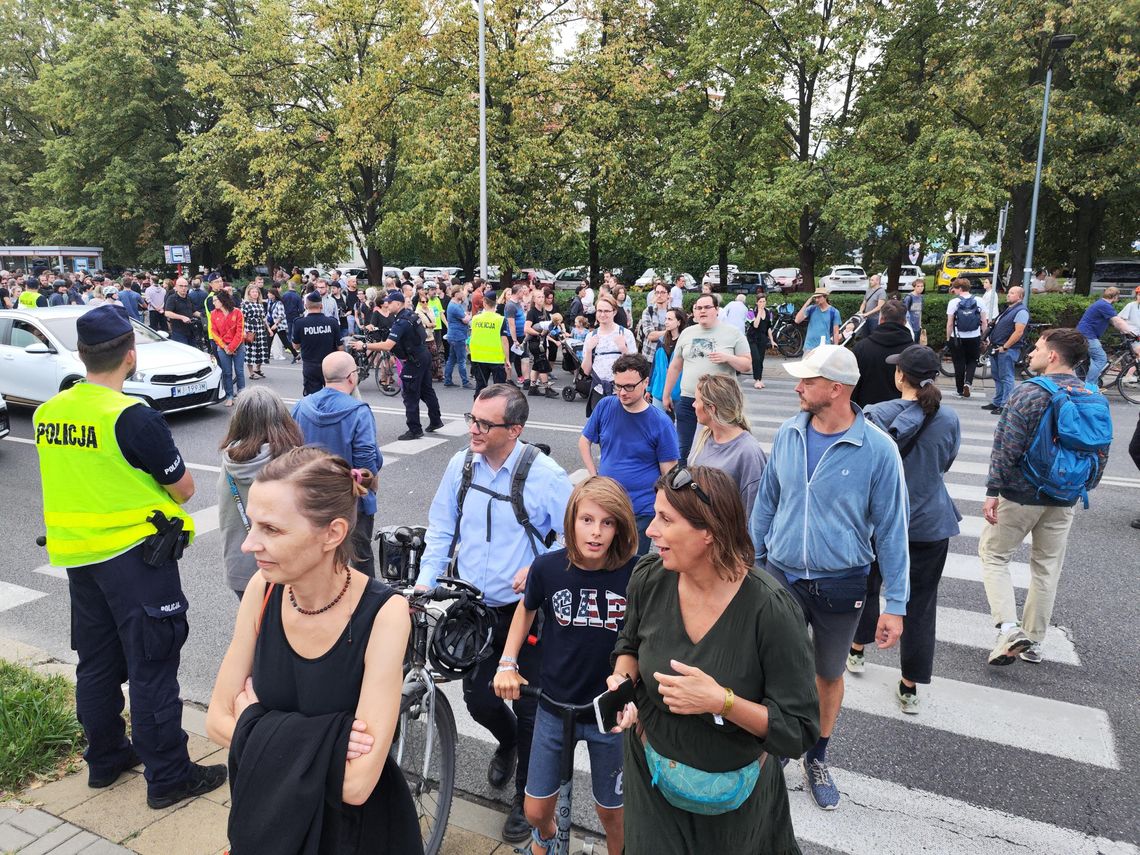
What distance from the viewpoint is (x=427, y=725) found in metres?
3.01

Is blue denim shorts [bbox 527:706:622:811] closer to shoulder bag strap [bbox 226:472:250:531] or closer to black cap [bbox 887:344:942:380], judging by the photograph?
shoulder bag strap [bbox 226:472:250:531]

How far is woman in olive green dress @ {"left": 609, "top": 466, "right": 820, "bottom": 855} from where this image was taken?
2.16 meters

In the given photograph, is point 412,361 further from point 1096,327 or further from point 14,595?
point 1096,327

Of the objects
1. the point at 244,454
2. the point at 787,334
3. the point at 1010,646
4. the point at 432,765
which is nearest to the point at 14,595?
the point at 244,454

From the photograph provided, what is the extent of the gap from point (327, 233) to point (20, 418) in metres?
16.2

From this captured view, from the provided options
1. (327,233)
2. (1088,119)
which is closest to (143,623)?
(1088,119)

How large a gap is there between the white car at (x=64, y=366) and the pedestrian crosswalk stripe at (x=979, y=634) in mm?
10043

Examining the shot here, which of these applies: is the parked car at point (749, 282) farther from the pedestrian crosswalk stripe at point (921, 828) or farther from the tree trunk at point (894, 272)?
the pedestrian crosswalk stripe at point (921, 828)

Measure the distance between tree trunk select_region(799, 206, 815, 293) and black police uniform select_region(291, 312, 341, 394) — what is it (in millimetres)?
13963

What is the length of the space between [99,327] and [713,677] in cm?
280

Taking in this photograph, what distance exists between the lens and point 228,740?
2.17m

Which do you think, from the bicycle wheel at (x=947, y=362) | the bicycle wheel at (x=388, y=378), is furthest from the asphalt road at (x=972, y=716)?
the bicycle wheel at (x=947, y=362)

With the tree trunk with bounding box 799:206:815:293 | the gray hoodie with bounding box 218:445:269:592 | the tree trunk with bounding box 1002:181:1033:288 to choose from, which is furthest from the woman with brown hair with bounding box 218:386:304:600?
the tree trunk with bounding box 1002:181:1033:288

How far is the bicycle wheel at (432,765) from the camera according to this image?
9.65ft
